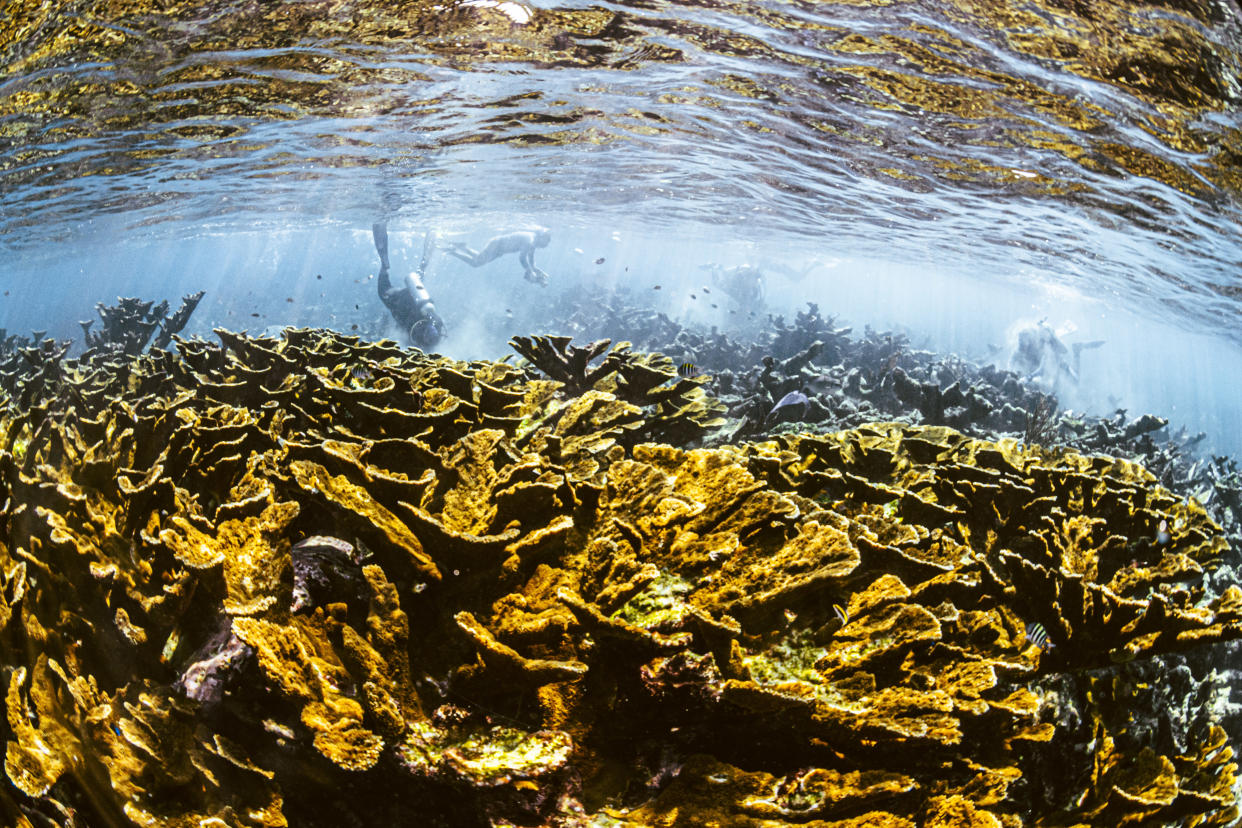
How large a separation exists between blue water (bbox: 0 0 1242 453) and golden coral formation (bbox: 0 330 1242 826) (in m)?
7.41

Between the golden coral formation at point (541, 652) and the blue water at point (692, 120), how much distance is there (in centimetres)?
741

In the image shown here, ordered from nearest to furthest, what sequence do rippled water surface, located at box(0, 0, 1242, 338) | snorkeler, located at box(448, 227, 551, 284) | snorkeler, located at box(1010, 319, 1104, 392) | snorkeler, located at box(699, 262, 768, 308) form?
rippled water surface, located at box(0, 0, 1242, 338) → snorkeler, located at box(1010, 319, 1104, 392) → snorkeler, located at box(448, 227, 551, 284) → snorkeler, located at box(699, 262, 768, 308)

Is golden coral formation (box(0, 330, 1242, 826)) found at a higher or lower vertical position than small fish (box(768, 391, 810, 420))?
higher

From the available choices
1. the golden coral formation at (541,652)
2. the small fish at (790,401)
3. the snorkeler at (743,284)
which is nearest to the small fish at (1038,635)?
the golden coral formation at (541,652)

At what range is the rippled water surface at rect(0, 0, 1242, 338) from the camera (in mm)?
8266

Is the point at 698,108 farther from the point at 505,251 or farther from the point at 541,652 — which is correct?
the point at 541,652

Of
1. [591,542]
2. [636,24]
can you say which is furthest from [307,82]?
[591,542]

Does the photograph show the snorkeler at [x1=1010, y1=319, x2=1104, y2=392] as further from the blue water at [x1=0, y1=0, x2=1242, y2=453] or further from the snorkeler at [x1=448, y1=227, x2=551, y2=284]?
the snorkeler at [x1=448, y1=227, x2=551, y2=284]

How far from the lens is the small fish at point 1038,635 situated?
2799mm

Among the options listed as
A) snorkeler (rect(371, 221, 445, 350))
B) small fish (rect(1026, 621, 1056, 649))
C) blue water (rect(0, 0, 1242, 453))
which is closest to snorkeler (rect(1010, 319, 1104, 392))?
blue water (rect(0, 0, 1242, 453))

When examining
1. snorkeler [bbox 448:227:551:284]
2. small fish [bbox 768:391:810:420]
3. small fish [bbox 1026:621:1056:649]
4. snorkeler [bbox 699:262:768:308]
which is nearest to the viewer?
small fish [bbox 1026:621:1056:649]

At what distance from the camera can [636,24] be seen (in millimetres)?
9148

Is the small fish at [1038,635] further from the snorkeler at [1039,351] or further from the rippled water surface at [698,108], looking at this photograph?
the snorkeler at [1039,351]

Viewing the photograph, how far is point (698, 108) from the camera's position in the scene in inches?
533
